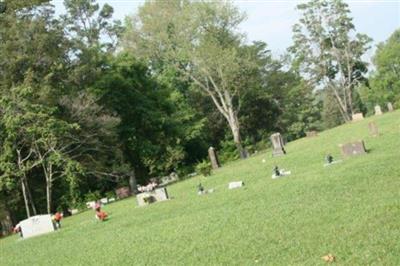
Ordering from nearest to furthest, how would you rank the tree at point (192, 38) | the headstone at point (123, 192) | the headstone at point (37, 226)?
the headstone at point (37, 226) → the headstone at point (123, 192) → the tree at point (192, 38)

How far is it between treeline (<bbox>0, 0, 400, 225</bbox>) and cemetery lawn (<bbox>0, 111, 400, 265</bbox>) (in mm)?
12715

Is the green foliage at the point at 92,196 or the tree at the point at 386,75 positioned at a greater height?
the tree at the point at 386,75

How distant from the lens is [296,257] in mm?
7605

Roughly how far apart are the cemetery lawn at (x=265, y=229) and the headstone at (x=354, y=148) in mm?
371

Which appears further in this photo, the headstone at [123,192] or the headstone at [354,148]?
the headstone at [123,192]

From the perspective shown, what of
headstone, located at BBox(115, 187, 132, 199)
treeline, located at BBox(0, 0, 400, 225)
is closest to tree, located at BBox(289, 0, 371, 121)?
treeline, located at BBox(0, 0, 400, 225)

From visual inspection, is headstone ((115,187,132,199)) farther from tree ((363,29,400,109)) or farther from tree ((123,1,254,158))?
tree ((363,29,400,109))

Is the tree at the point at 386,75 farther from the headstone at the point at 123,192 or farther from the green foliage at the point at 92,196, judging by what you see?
the green foliage at the point at 92,196

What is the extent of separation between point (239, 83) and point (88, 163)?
24.5 meters

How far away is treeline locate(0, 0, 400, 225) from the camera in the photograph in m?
30.0

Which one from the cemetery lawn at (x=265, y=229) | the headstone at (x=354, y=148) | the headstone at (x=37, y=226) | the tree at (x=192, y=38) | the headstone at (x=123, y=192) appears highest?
the tree at (x=192, y=38)

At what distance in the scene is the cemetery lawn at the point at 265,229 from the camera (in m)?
7.91

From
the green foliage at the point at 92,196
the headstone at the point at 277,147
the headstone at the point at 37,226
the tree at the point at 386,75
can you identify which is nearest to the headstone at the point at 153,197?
the headstone at the point at 37,226

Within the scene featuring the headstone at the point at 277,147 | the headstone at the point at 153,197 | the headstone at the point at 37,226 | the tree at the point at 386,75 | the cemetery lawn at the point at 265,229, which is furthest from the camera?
the tree at the point at 386,75
